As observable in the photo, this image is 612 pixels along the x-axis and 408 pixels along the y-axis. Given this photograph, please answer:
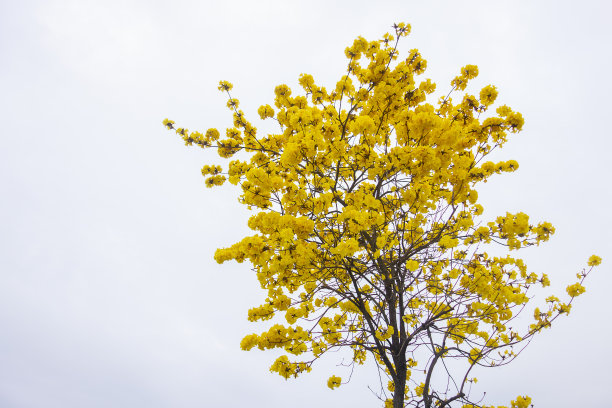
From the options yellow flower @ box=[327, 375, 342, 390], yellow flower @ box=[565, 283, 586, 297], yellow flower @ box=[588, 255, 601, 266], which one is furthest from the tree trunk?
yellow flower @ box=[588, 255, 601, 266]

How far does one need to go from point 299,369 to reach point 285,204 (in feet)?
7.63

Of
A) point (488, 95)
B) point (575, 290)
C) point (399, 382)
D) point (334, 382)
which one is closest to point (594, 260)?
point (575, 290)

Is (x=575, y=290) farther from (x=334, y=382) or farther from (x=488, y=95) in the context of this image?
(x=334, y=382)

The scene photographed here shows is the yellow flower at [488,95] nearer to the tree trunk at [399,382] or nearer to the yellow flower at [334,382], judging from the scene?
the tree trunk at [399,382]

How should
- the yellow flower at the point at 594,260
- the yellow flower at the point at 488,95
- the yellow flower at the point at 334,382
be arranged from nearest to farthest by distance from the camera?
the yellow flower at the point at 488,95, the yellow flower at the point at 594,260, the yellow flower at the point at 334,382

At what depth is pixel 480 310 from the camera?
15.0 feet

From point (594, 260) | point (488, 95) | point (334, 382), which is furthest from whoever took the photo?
point (334, 382)

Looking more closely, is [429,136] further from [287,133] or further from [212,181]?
[212,181]

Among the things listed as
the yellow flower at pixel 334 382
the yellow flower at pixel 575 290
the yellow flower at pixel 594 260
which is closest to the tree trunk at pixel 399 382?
the yellow flower at pixel 334 382

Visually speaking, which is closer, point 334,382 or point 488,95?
→ point 488,95

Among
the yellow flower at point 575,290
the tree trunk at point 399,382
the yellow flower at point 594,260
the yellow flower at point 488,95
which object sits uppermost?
the yellow flower at point 488,95

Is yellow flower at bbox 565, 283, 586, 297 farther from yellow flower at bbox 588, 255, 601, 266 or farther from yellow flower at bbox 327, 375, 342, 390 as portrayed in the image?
yellow flower at bbox 327, 375, 342, 390

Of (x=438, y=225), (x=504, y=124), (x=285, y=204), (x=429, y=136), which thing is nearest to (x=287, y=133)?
(x=285, y=204)

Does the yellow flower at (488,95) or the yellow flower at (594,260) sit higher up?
the yellow flower at (488,95)
